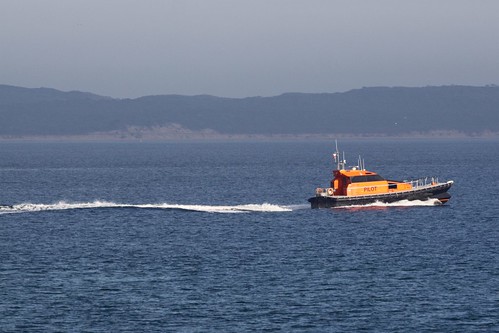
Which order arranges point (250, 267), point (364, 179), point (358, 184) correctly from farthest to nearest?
point (364, 179), point (358, 184), point (250, 267)

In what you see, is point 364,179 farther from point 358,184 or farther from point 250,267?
point 250,267

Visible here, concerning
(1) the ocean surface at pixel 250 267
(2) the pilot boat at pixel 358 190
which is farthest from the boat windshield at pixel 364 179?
(1) the ocean surface at pixel 250 267

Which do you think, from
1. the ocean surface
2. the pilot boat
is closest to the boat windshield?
the pilot boat

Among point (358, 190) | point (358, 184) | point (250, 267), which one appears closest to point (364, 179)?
point (358, 184)

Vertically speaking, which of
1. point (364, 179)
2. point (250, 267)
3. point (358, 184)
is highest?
point (364, 179)

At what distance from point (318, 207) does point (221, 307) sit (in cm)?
4782

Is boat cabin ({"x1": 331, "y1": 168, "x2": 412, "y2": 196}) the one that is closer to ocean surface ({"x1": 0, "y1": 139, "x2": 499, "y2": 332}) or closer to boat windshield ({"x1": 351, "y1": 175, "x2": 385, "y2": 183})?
boat windshield ({"x1": 351, "y1": 175, "x2": 385, "y2": 183})

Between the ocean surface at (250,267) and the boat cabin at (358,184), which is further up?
the boat cabin at (358,184)

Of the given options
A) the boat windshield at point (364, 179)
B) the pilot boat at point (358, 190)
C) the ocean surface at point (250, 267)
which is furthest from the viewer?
the pilot boat at point (358, 190)

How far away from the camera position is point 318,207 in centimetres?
10788

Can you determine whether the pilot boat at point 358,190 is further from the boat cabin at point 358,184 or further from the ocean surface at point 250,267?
the ocean surface at point 250,267

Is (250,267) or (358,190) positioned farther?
(358,190)

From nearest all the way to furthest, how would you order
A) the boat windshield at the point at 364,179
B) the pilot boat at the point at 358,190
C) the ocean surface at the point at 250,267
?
the ocean surface at the point at 250,267 < the boat windshield at the point at 364,179 < the pilot boat at the point at 358,190

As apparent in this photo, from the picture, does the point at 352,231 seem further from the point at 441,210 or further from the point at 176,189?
the point at 176,189
